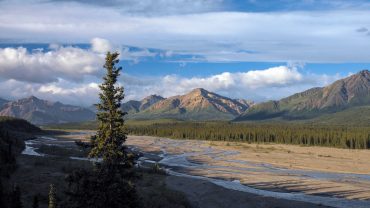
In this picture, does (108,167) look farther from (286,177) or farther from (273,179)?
(286,177)

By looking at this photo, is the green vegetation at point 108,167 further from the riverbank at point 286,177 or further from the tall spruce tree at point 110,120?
the riverbank at point 286,177

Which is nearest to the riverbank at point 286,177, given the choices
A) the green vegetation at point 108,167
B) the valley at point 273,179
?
the valley at point 273,179

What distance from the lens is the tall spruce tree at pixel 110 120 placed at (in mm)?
31000

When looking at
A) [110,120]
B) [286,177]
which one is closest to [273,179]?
[286,177]

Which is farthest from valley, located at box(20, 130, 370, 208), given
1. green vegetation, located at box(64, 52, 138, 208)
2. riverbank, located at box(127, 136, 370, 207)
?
green vegetation, located at box(64, 52, 138, 208)

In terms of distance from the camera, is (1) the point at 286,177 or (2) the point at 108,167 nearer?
(2) the point at 108,167

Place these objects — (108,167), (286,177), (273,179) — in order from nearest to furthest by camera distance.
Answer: (108,167) < (273,179) < (286,177)

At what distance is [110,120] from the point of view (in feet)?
103

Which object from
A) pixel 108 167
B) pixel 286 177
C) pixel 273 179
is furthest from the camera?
pixel 286 177

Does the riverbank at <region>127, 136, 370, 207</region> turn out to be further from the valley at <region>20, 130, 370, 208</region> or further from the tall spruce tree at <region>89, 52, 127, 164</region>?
the tall spruce tree at <region>89, 52, 127, 164</region>

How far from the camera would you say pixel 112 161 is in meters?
30.7

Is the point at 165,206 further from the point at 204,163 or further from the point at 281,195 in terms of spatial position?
the point at 204,163

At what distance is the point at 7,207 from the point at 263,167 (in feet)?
244

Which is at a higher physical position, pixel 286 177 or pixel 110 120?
pixel 110 120
